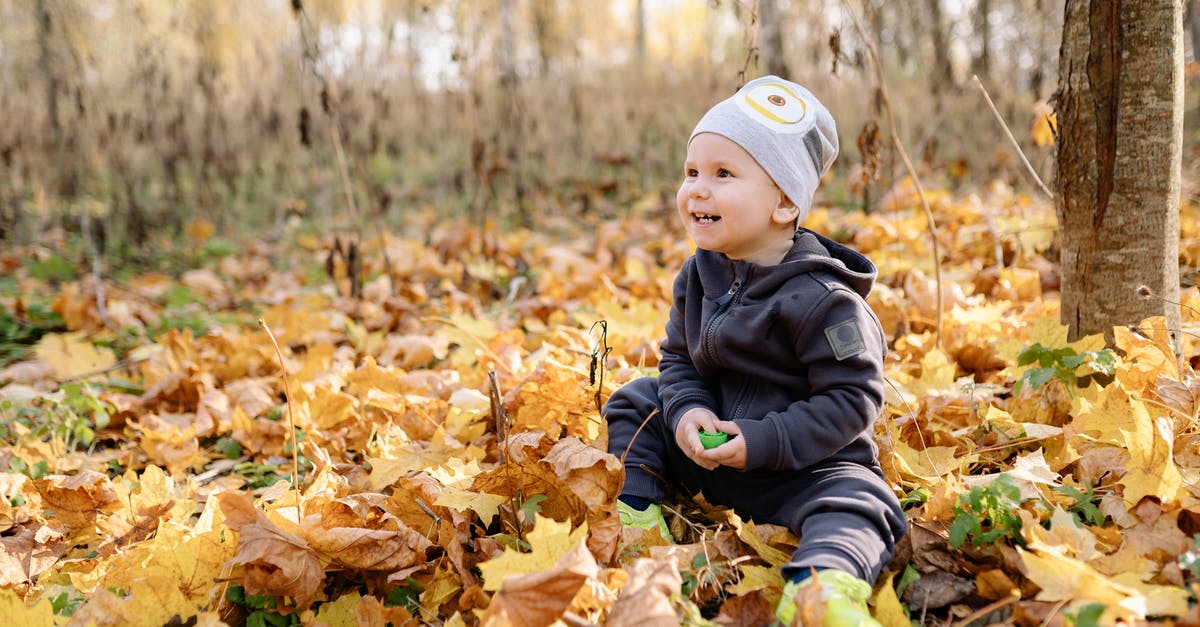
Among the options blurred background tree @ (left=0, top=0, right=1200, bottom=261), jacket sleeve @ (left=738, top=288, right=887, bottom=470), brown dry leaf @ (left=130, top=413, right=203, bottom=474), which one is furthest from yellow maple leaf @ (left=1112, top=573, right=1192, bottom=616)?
blurred background tree @ (left=0, top=0, right=1200, bottom=261)

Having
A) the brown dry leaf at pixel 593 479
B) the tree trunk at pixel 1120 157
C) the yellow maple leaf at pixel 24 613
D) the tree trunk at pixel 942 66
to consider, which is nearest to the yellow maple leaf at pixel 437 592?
the brown dry leaf at pixel 593 479

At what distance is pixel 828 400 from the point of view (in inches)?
59.2

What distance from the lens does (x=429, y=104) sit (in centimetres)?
1078

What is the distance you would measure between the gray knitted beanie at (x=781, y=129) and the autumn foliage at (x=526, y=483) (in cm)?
59

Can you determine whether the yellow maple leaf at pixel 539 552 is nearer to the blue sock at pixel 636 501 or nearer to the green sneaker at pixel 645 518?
the green sneaker at pixel 645 518

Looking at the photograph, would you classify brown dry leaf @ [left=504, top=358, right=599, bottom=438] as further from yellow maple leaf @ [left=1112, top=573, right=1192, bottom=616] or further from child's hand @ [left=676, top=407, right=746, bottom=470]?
yellow maple leaf @ [left=1112, top=573, right=1192, bottom=616]

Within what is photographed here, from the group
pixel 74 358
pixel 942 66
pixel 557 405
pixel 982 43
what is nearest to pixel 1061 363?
pixel 557 405

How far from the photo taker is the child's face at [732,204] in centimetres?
159

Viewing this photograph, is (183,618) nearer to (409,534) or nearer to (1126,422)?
(409,534)

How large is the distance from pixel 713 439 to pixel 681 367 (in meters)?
0.29

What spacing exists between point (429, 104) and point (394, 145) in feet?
10.2

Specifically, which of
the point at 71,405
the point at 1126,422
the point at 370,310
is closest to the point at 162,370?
the point at 71,405

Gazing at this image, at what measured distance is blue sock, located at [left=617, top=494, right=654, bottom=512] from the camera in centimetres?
171

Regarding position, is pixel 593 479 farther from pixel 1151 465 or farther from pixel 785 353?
pixel 1151 465
